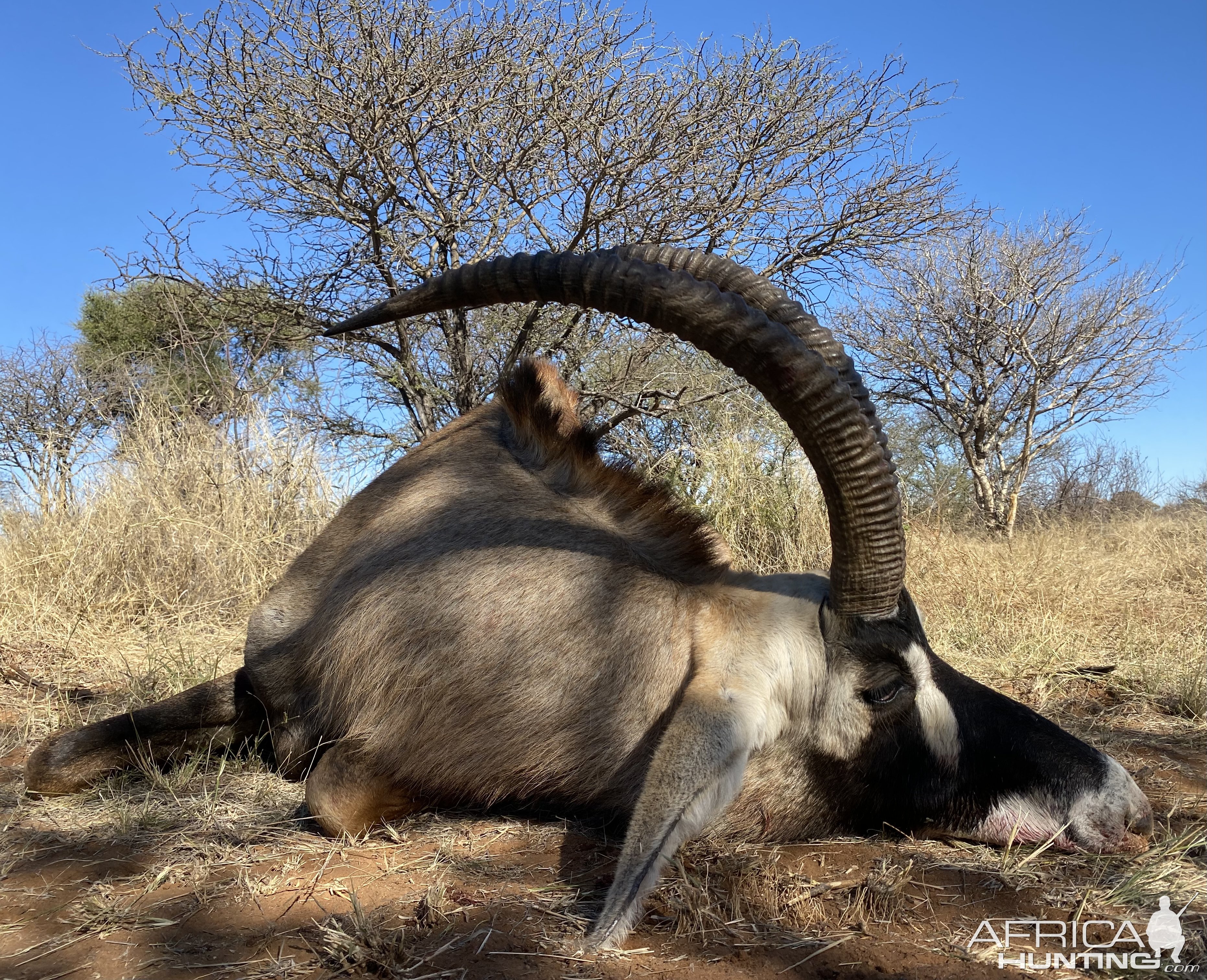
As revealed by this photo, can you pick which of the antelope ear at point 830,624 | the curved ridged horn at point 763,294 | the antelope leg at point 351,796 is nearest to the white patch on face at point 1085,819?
the antelope ear at point 830,624

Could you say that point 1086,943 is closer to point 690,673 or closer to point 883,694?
point 883,694

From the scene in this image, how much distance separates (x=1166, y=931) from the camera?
206cm

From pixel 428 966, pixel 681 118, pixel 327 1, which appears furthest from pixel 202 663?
pixel 681 118

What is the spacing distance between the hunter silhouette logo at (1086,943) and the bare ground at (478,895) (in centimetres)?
4

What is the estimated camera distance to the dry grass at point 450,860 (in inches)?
80.1

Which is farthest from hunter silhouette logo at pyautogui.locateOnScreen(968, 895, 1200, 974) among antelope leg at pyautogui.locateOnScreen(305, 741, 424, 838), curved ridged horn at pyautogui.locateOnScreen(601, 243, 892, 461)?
antelope leg at pyautogui.locateOnScreen(305, 741, 424, 838)

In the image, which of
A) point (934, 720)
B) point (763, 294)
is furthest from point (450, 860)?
point (763, 294)

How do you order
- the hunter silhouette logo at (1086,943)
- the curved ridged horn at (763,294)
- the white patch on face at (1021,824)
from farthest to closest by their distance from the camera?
the curved ridged horn at (763,294)
the white patch on face at (1021,824)
the hunter silhouette logo at (1086,943)

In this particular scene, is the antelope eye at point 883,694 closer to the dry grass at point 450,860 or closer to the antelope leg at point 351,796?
the dry grass at point 450,860

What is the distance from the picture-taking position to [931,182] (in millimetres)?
10516

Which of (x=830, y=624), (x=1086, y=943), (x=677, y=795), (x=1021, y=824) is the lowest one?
(x=1086, y=943)

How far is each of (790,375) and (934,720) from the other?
1090 mm

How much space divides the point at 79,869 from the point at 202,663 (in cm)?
249

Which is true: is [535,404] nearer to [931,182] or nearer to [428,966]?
[428,966]
